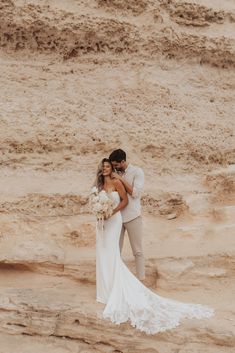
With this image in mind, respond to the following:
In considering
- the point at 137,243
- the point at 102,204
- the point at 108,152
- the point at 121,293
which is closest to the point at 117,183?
the point at 102,204

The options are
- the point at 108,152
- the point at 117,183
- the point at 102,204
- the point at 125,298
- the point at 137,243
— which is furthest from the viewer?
the point at 108,152

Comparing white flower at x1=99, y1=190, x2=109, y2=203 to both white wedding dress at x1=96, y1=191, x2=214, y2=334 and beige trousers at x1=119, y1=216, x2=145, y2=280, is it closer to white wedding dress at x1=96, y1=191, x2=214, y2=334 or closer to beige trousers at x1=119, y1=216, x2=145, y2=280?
white wedding dress at x1=96, y1=191, x2=214, y2=334

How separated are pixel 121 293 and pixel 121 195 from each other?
44.7 inches

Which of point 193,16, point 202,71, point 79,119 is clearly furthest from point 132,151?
point 193,16

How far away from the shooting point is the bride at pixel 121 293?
523 centimetres

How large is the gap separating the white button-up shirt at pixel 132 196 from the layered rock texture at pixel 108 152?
0.81 m

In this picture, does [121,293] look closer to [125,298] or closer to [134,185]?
[125,298]

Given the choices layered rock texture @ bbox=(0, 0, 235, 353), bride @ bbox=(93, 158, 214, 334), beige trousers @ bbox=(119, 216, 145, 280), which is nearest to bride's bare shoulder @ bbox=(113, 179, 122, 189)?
bride @ bbox=(93, 158, 214, 334)

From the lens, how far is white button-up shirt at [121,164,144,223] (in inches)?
233

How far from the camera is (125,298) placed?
546cm

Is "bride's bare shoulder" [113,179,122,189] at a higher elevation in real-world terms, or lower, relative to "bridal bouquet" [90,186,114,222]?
higher

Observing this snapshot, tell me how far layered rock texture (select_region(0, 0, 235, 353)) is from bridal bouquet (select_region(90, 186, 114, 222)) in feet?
3.31

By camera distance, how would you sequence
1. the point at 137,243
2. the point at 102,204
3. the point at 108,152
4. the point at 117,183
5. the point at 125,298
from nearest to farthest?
the point at 125,298 < the point at 102,204 < the point at 117,183 < the point at 137,243 < the point at 108,152

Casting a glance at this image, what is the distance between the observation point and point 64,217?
753cm
